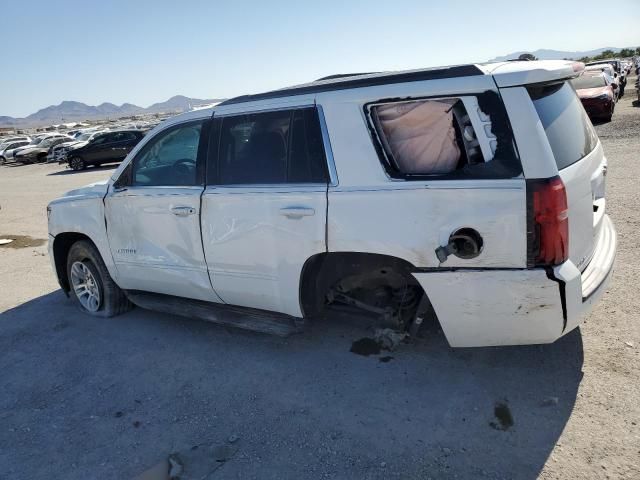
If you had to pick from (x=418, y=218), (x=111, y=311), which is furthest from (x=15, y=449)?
(x=418, y=218)

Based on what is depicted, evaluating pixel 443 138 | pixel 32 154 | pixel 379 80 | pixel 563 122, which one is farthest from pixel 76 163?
pixel 563 122

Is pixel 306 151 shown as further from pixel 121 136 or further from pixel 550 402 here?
pixel 121 136

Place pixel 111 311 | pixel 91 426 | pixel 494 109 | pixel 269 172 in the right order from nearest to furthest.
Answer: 1. pixel 494 109
2. pixel 91 426
3. pixel 269 172
4. pixel 111 311

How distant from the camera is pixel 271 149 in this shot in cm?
366

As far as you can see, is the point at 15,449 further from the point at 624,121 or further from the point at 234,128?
the point at 624,121

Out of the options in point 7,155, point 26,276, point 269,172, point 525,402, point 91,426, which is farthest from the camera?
point 7,155

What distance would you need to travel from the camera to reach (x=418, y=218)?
297 centimetres

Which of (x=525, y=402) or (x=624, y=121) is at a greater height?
(x=624, y=121)

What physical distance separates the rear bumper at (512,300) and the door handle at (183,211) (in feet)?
6.02

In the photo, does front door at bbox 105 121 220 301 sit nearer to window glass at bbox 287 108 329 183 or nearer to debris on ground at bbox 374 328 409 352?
window glass at bbox 287 108 329 183

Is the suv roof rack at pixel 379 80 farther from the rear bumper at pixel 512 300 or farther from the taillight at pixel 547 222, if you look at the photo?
the rear bumper at pixel 512 300

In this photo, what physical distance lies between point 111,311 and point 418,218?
11.1ft

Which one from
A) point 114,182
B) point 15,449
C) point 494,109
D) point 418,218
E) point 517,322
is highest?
point 494,109

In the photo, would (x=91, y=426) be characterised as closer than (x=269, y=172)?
Yes
